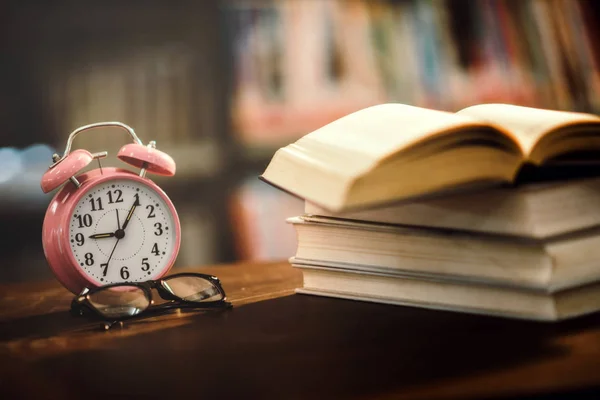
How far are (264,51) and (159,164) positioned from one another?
1.18 metres

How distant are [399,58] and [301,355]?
5.11ft

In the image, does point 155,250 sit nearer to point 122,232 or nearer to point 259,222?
point 122,232

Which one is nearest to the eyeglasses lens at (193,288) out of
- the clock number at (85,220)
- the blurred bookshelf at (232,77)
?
the clock number at (85,220)

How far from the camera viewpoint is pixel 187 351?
28.5 inches

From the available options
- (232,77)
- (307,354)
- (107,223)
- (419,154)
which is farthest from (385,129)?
(232,77)

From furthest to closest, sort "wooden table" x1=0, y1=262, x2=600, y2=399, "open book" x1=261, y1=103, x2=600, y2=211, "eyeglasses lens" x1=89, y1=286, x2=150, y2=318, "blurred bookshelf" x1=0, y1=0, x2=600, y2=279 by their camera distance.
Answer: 1. "blurred bookshelf" x1=0, y1=0, x2=600, y2=279
2. "eyeglasses lens" x1=89, y1=286, x2=150, y2=318
3. "open book" x1=261, y1=103, x2=600, y2=211
4. "wooden table" x1=0, y1=262, x2=600, y2=399

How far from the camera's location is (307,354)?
2.28ft

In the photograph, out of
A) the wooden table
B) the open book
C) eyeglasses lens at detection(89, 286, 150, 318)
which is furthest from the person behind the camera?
eyeglasses lens at detection(89, 286, 150, 318)

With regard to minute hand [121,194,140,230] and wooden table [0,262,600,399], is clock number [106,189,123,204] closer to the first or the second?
minute hand [121,194,140,230]

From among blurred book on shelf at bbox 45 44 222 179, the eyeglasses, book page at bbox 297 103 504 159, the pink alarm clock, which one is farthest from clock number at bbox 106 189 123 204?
blurred book on shelf at bbox 45 44 222 179

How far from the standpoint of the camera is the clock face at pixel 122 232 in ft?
3.00

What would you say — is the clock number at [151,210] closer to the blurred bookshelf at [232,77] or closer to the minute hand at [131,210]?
the minute hand at [131,210]

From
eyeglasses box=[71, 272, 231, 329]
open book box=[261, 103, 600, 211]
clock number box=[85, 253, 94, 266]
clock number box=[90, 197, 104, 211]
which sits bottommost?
eyeglasses box=[71, 272, 231, 329]

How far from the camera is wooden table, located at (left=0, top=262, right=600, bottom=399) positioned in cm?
60
